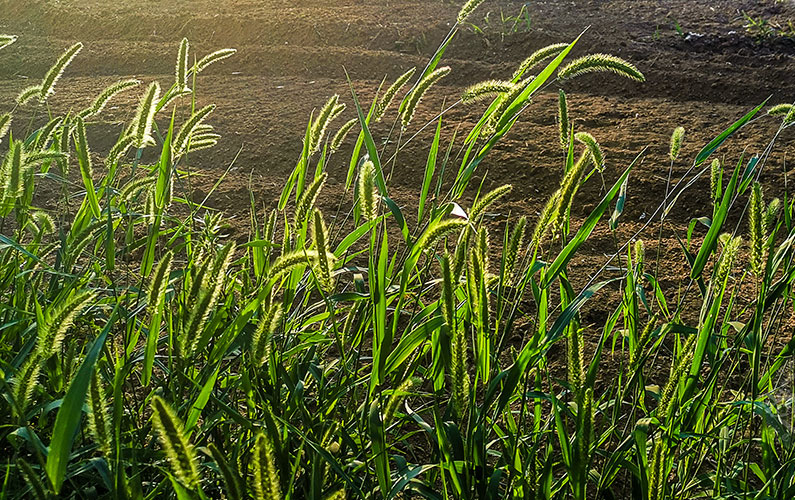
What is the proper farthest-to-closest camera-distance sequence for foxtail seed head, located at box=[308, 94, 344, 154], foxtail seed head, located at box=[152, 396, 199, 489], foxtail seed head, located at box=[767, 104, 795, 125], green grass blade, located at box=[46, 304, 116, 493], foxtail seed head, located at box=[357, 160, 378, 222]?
1. foxtail seed head, located at box=[308, 94, 344, 154]
2. foxtail seed head, located at box=[767, 104, 795, 125]
3. foxtail seed head, located at box=[357, 160, 378, 222]
4. green grass blade, located at box=[46, 304, 116, 493]
5. foxtail seed head, located at box=[152, 396, 199, 489]

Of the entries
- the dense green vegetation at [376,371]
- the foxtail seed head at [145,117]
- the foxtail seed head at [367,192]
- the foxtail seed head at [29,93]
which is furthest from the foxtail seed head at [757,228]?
the foxtail seed head at [29,93]

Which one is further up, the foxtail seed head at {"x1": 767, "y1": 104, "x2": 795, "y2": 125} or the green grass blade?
the foxtail seed head at {"x1": 767, "y1": 104, "x2": 795, "y2": 125}

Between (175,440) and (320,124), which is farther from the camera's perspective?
(320,124)

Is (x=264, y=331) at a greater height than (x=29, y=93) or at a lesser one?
lesser

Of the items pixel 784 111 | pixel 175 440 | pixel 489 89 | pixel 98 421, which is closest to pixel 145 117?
pixel 489 89

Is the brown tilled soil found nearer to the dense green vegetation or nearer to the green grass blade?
the dense green vegetation

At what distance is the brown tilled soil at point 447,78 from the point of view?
3408 mm

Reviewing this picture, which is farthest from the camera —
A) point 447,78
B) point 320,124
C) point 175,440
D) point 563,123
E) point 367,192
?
point 447,78

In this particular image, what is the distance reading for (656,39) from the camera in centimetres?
576

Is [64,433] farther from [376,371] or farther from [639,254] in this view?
[639,254]

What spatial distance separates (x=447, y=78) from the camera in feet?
16.1

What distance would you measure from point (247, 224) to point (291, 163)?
0.62 meters

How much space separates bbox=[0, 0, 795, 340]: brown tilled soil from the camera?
3.41 meters

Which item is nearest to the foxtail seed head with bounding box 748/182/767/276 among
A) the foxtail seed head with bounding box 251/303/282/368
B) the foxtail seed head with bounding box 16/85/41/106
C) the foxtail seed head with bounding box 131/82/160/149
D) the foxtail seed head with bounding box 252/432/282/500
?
the foxtail seed head with bounding box 251/303/282/368
